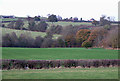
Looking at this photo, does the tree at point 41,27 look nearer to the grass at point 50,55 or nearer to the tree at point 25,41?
the tree at point 25,41

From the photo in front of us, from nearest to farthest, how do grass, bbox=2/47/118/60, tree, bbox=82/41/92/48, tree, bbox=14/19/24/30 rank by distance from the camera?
grass, bbox=2/47/118/60 < tree, bbox=82/41/92/48 < tree, bbox=14/19/24/30

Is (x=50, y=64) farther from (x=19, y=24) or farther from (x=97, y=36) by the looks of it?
(x=19, y=24)

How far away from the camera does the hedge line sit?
14984 millimetres

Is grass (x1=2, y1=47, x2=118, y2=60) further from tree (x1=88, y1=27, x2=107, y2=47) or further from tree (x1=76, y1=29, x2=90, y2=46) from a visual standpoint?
tree (x1=76, y1=29, x2=90, y2=46)

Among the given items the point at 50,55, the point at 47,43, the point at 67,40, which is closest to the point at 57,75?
the point at 50,55

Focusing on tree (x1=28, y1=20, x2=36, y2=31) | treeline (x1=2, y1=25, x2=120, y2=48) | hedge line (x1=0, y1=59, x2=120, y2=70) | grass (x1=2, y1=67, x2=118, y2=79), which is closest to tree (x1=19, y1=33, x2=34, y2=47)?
treeline (x1=2, y1=25, x2=120, y2=48)

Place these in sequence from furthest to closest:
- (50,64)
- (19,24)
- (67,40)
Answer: (19,24) → (67,40) → (50,64)

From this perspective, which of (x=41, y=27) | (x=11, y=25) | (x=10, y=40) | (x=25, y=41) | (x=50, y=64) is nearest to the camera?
(x=50, y=64)

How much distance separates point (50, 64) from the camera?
16375 mm

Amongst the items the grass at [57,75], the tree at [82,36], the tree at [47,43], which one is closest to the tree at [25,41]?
the tree at [47,43]

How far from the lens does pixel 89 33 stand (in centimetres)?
6256

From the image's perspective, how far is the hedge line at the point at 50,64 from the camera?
15.0 metres

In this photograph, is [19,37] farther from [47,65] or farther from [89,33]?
[47,65]

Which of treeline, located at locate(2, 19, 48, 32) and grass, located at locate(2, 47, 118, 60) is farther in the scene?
treeline, located at locate(2, 19, 48, 32)
